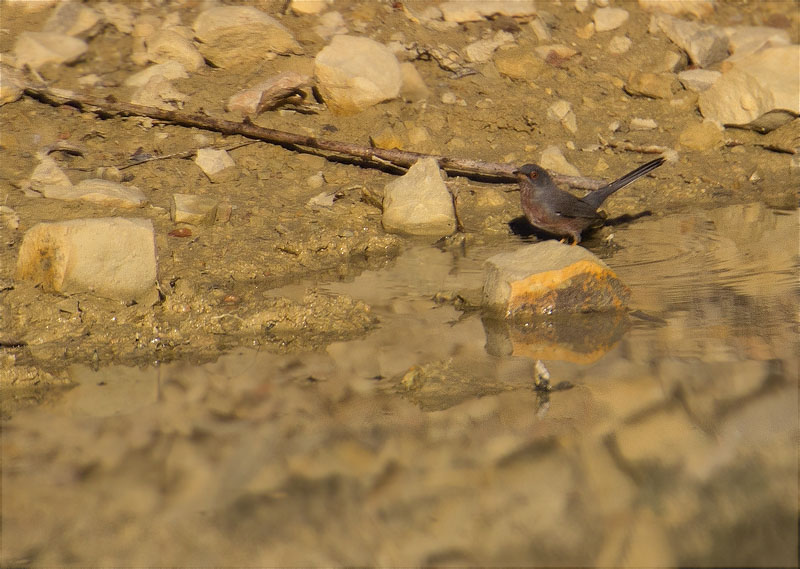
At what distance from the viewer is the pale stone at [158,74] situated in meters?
6.22

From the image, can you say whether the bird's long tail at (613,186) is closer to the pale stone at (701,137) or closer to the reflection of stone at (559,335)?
the pale stone at (701,137)

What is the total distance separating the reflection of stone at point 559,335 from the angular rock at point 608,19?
4.33 metres

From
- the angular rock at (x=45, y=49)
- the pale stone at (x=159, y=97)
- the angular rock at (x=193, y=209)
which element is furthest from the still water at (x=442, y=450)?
the angular rock at (x=45, y=49)

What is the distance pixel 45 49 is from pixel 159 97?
1040mm

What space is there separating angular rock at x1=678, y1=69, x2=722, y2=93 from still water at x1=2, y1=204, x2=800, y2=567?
3.41m

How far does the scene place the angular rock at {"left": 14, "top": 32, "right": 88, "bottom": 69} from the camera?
20.2ft

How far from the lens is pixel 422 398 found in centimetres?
328

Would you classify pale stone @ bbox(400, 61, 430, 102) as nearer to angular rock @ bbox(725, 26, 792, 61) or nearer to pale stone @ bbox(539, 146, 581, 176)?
pale stone @ bbox(539, 146, 581, 176)

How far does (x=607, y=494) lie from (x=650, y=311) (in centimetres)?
160

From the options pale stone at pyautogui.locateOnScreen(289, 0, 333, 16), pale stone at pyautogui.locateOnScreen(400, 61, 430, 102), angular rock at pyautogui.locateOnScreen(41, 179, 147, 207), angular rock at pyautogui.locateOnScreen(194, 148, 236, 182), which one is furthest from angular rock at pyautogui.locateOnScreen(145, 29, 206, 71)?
angular rock at pyautogui.locateOnScreen(41, 179, 147, 207)

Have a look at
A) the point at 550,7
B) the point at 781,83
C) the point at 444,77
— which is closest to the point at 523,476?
the point at 444,77

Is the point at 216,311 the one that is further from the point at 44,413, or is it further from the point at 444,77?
the point at 444,77

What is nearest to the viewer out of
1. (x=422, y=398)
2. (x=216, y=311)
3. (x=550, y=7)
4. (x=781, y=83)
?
(x=422, y=398)

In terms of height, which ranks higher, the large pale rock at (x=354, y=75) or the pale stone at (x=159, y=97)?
the large pale rock at (x=354, y=75)
